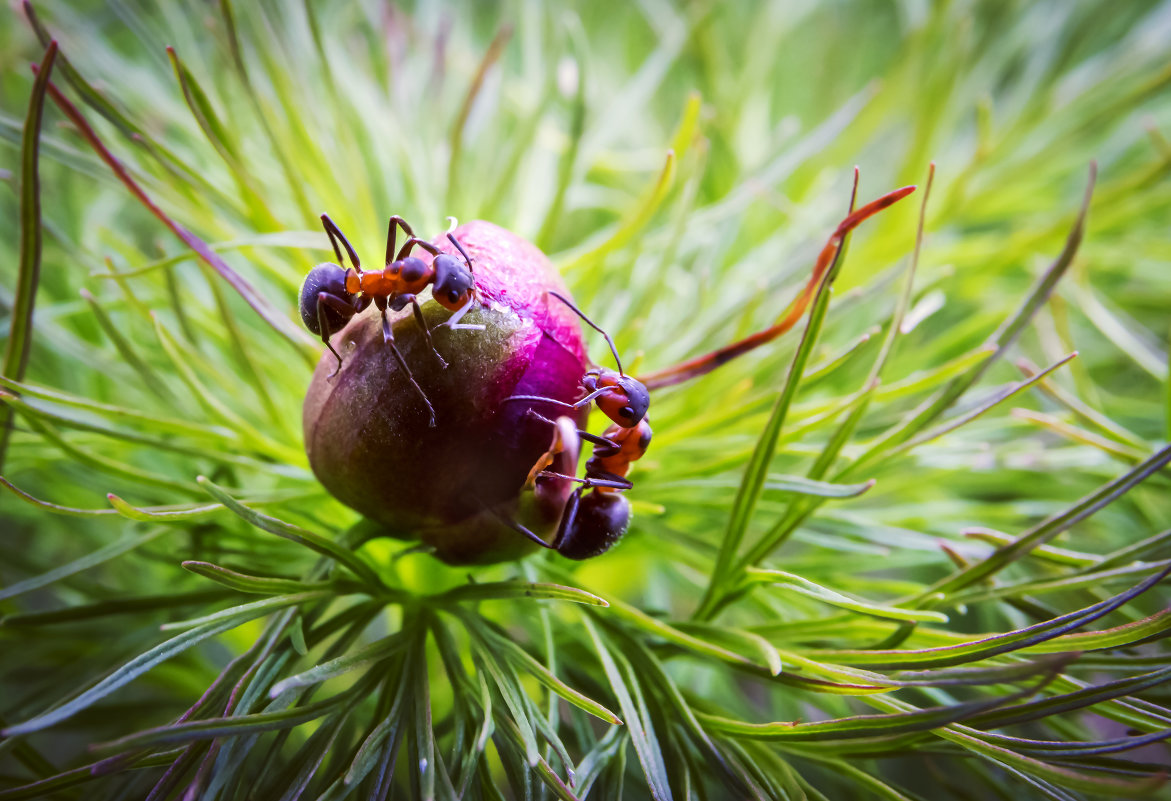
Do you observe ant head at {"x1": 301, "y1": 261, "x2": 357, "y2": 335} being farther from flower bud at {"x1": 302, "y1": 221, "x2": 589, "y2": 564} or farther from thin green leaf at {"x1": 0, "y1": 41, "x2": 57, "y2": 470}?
thin green leaf at {"x1": 0, "y1": 41, "x2": 57, "y2": 470}

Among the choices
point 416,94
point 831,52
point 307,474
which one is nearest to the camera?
point 307,474

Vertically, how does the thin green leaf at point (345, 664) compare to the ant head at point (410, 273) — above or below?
below

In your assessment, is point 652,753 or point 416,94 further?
point 416,94

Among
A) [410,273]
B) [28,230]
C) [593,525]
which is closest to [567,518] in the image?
[593,525]

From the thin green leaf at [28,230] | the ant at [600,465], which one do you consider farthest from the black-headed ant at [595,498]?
the thin green leaf at [28,230]

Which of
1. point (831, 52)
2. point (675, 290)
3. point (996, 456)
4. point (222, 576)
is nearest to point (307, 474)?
point (222, 576)

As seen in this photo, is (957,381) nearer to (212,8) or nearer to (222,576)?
(222,576)

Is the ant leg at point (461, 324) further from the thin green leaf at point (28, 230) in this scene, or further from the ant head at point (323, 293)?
the thin green leaf at point (28, 230)
